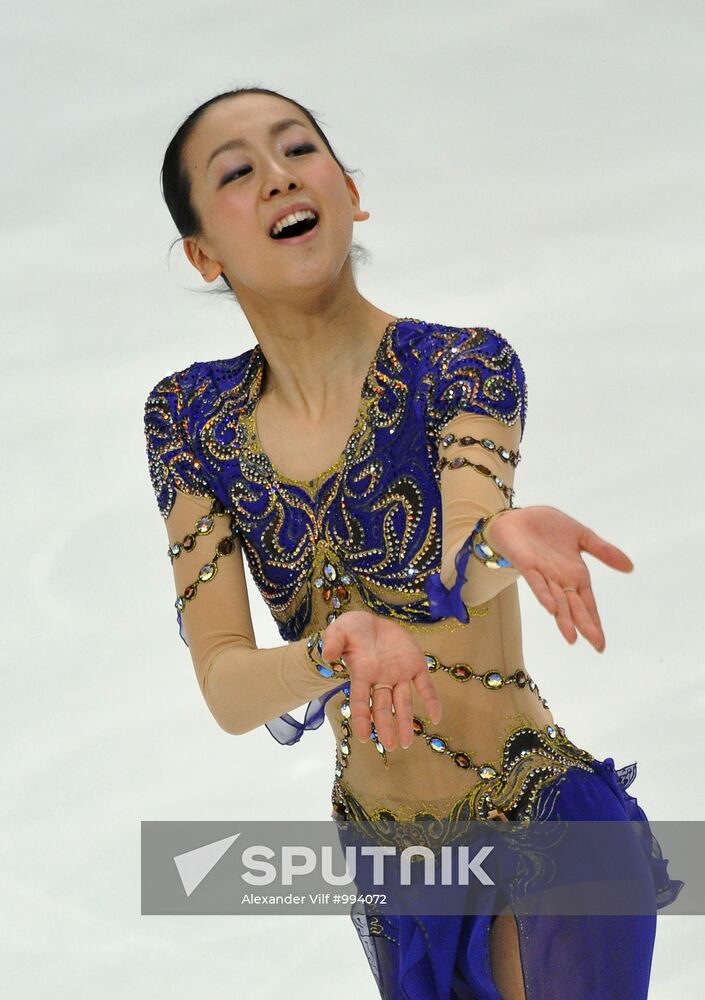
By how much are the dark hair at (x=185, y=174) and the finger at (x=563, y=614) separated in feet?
2.85

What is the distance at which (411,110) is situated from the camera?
5434mm

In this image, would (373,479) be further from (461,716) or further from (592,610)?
(592,610)

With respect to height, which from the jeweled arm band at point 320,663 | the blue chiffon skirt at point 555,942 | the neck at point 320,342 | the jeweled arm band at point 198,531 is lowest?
the blue chiffon skirt at point 555,942

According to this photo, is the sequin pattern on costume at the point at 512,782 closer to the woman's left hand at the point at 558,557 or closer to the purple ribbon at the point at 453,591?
the purple ribbon at the point at 453,591

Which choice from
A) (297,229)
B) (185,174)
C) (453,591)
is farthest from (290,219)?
(453,591)

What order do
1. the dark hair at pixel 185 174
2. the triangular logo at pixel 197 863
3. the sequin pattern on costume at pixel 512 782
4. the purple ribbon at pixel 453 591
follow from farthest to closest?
the triangular logo at pixel 197 863 → the dark hair at pixel 185 174 → the sequin pattern on costume at pixel 512 782 → the purple ribbon at pixel 453 591

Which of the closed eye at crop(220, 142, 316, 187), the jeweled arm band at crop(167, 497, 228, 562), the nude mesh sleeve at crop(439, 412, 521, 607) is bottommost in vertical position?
the nude mesh sleeve at crop(439, 412, 521, 607)

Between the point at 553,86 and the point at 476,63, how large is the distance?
0.26 metres

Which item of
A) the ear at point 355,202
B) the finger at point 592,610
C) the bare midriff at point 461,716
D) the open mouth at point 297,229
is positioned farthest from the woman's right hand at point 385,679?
the ear at point 355,202

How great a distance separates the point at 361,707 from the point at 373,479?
1.66 ft

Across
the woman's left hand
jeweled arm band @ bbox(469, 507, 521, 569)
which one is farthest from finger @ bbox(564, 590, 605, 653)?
jeweled arm band @ bbox(469, 507, 521, 569)

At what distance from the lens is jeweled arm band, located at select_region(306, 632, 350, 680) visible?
81.4 inches

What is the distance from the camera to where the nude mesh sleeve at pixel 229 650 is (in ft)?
7.18

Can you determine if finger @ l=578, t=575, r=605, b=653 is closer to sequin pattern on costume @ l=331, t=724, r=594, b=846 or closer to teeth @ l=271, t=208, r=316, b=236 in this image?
sequin pattern on costume @ l=331, t=724, r=594, b=846
